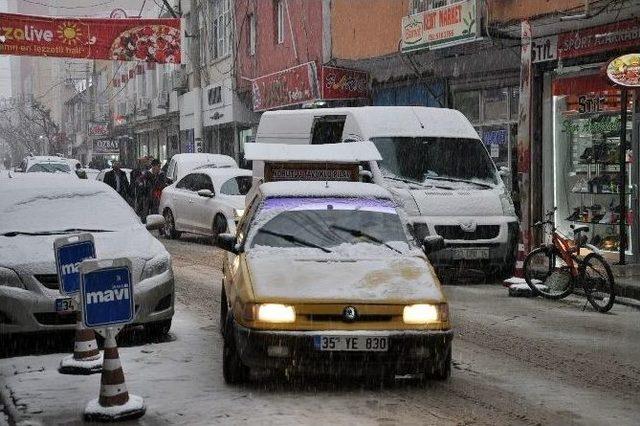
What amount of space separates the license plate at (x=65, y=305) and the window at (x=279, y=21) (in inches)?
858

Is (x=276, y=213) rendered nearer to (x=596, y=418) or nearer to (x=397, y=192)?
(x=596, y=418)

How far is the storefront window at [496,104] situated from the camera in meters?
19.8

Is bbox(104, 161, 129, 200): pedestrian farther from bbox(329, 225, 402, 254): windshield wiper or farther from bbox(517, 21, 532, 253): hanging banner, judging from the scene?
bbox(329, 225, 402, 254): windshield wiper

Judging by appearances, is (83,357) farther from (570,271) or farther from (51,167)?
(51,167)

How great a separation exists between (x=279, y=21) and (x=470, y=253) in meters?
17.9

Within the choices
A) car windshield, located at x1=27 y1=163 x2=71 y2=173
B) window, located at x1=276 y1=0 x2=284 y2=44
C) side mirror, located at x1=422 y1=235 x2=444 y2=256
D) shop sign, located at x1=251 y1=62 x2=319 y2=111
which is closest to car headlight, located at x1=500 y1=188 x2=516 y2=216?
side mirror, located at x1=422 y1=235 x2=444 y2=256

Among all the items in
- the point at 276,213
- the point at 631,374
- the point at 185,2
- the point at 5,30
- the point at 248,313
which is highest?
the point at 185,2

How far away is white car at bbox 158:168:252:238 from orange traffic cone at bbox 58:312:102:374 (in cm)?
1029

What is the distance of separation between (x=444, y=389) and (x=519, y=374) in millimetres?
917

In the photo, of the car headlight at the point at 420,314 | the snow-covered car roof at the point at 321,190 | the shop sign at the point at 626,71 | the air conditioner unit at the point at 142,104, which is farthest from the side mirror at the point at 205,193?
the air conditioner unit at the point at 142,104

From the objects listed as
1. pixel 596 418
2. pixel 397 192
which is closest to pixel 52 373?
pixel 596 418

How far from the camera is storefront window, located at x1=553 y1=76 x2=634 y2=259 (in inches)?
640

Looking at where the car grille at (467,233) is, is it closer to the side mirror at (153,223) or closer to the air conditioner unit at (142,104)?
the side mirror at (153,223)

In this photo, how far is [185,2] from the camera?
41.3 metres
